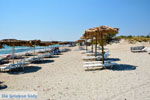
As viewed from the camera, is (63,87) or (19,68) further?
(19,68)

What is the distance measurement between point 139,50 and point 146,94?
14516 mm

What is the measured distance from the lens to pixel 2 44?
10289 mm

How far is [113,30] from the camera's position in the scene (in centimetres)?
848

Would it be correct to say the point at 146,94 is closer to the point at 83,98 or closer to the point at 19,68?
the point at 83,98

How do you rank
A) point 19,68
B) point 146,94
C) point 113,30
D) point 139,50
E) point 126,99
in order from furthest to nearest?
point 139,50, point 19,68, point 113,30, point 146,94, point 126,99

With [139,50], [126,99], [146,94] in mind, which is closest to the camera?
[126,99]

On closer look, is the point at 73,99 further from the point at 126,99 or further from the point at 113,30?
the point at 113,30

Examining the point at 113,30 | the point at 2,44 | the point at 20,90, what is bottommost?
the point at 20,90

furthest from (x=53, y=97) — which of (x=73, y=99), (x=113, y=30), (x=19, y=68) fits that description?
(x=19, y=68)

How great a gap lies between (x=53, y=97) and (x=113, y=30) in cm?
560

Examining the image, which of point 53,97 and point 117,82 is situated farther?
point 117,82

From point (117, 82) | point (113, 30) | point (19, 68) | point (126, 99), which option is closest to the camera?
point (126, 99)

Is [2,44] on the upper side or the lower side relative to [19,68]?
upper


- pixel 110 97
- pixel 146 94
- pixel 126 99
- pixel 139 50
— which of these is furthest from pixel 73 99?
pixel 139 50
